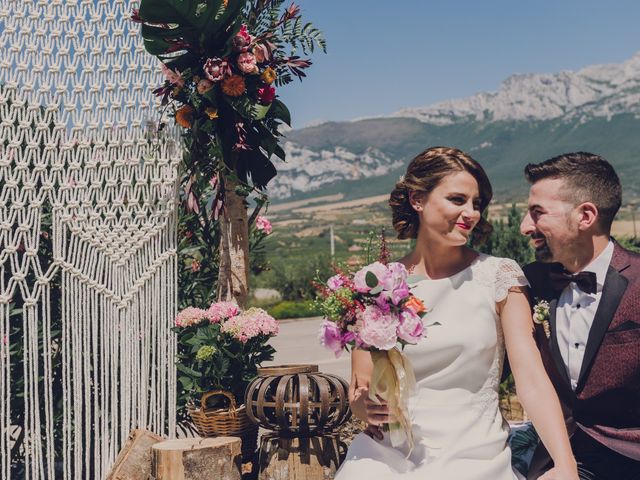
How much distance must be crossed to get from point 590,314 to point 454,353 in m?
0.55

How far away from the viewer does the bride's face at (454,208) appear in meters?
3.05

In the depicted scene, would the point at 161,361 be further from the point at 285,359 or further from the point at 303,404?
the point at 285,359

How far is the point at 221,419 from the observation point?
4.46m

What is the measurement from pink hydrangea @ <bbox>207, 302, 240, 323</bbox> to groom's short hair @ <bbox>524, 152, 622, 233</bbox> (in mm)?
2332

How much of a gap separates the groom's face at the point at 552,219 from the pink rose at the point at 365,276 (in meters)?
0.64

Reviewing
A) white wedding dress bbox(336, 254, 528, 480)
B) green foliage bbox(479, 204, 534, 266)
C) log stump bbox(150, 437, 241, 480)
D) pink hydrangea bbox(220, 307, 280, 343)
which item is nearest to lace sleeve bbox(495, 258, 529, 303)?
white wedding dress bbox(336, 254, 528, 480)

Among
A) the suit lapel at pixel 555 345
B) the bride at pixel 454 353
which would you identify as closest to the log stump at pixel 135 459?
the bride at pixel 454 353

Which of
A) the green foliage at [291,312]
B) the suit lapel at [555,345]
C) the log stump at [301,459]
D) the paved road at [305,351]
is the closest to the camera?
the suit lapel at [555,345]

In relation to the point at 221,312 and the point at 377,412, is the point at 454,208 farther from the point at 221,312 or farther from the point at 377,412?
the point at 221,312

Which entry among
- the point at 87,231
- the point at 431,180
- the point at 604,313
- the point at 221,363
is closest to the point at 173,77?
the point at 87,231

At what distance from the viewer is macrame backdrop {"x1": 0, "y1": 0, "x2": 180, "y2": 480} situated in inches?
165

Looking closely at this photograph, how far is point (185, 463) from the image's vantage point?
A: 4.02 meters

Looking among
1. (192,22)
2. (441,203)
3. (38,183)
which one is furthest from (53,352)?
(441,203)

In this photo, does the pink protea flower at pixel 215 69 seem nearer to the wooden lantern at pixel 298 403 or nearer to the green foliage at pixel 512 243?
the wooden lantern at pixel 298 403
